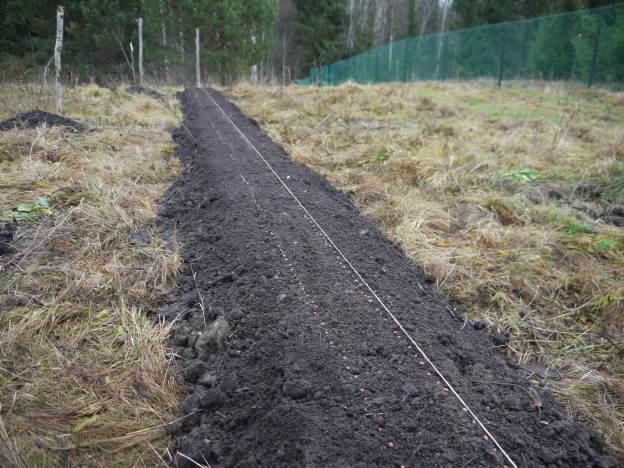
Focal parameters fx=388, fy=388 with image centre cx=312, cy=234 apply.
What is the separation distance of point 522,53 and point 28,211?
621 inches

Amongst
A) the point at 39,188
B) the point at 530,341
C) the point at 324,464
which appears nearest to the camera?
the point at 324,464

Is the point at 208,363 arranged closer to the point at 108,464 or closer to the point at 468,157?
the point at 108,464

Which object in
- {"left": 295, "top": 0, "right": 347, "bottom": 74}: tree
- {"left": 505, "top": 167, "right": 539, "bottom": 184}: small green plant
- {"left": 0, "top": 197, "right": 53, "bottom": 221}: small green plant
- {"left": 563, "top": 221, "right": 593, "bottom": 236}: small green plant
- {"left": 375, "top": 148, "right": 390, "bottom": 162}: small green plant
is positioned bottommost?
{"left": 563, "top": 221, "right": 593, "bottom": 236}: small green plant

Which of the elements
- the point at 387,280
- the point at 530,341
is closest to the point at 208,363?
the point at 387,280

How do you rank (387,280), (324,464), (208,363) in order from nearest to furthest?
(324,464) < (208,363) < (387,280)

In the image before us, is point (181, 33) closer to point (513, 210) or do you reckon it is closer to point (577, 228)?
point (513, 210)

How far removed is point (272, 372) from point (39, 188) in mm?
2842

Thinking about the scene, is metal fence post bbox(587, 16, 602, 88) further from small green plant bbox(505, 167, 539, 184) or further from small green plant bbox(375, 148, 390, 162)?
small green plant bbox(375, 148, 390, 162)

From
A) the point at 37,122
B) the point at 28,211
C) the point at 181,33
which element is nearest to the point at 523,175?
the point at 28,211

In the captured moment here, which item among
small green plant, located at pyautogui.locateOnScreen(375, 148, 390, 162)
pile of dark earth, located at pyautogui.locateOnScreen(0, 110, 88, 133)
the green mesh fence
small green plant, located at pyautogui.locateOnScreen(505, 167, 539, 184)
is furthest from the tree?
small green plant, located at pyautogui.locateOnScreen(505, 167, 539, 184)

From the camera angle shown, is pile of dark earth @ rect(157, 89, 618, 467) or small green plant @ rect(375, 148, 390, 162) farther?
small green plant @ rect(375, 148, 390, 162)

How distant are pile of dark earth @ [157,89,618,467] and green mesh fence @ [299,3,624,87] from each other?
39.5 ft

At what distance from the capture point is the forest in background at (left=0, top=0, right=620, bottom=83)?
41.0 ft

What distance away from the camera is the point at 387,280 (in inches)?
95.8
